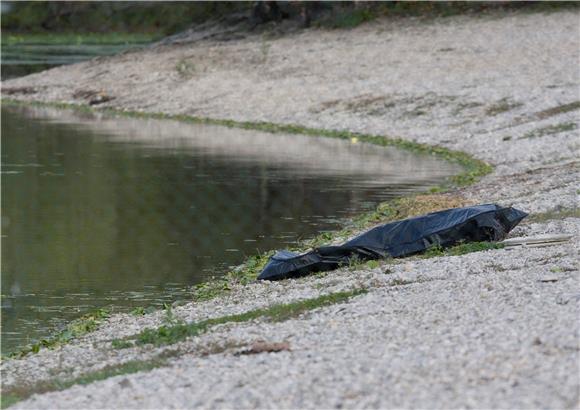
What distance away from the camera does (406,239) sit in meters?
18.4

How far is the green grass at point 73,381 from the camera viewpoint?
480 inches

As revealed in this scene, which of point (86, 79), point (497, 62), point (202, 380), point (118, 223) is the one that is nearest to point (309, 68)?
point (497, 62)

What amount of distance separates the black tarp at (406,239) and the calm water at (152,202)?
1588mm

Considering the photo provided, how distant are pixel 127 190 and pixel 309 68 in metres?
20.3

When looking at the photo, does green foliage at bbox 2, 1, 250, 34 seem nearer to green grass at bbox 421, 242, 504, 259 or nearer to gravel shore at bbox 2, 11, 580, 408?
gravel shore at bbox 2, 11, 580, 408

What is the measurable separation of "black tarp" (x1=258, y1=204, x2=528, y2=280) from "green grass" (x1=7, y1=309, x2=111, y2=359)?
95.5 inches

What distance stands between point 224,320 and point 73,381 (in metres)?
2.61

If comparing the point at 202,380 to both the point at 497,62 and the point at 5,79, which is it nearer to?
the point at 497,62

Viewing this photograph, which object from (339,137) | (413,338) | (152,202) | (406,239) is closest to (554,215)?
(406,239)

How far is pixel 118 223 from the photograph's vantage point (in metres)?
24.5

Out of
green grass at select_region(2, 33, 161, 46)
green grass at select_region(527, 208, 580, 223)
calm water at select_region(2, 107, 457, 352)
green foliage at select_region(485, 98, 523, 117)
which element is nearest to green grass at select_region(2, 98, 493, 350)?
calm water at select_region(2, 107, 457, 352)

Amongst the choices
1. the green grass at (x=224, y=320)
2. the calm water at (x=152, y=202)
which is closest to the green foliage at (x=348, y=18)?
the calm water at (x=152, y=202)

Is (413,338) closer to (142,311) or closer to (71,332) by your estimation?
(71,332)

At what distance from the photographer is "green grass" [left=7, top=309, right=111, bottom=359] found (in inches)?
584
